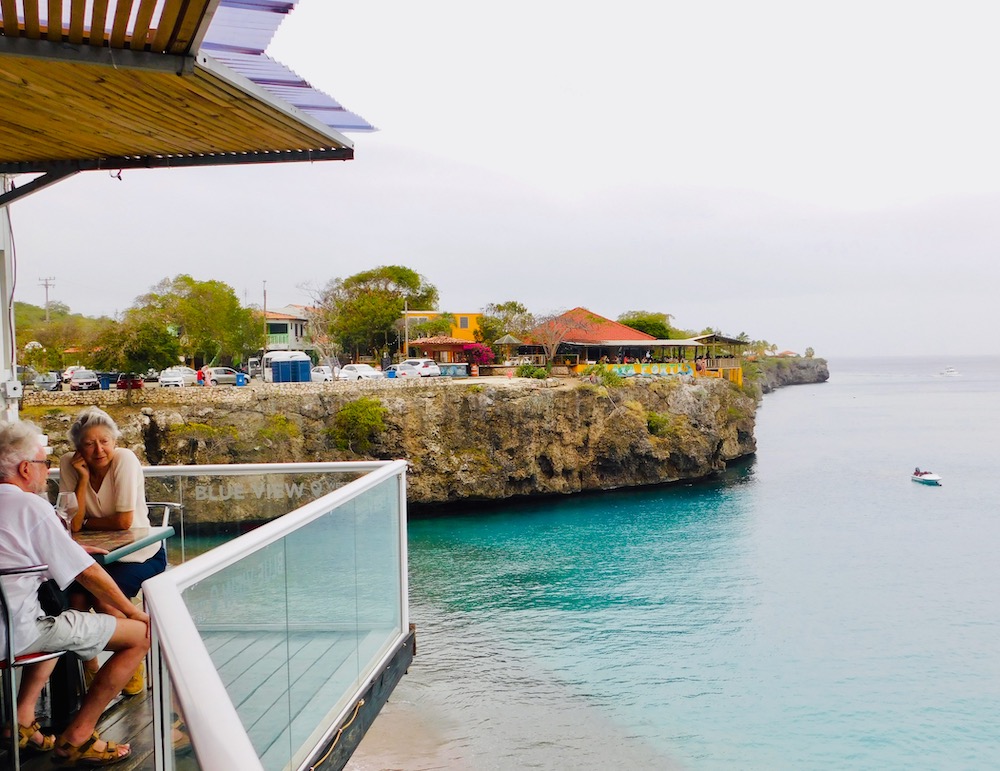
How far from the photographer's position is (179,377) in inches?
1588

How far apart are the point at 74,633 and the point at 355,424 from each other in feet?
106

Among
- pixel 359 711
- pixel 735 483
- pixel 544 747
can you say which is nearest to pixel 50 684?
pixel 359 711

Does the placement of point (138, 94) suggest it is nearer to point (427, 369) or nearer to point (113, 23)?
point (113, 23)

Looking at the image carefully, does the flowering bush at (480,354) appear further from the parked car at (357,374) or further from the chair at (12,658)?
the chair at (12,658)

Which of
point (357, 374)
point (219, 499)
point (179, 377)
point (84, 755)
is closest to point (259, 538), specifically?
point (84, 755)

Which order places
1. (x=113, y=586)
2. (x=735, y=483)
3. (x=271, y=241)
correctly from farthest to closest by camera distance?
(x=271, y=241)
(x=735, y=483)
(x=113, y=586)

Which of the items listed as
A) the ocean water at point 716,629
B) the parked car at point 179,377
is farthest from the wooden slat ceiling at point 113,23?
the parked car at point 179,377

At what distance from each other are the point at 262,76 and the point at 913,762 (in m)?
19.6

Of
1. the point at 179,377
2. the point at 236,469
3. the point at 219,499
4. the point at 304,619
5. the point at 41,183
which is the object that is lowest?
the point at 304,619

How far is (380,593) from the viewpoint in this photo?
5051mm

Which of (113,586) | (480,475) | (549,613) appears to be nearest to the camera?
(113,586)

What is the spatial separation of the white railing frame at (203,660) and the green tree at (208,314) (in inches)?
2106

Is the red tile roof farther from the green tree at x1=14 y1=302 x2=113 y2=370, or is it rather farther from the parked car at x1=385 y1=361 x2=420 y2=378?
the green tree at x1=14 y1=302 x2=113 y2=370

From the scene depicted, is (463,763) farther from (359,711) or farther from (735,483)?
(735,483)
